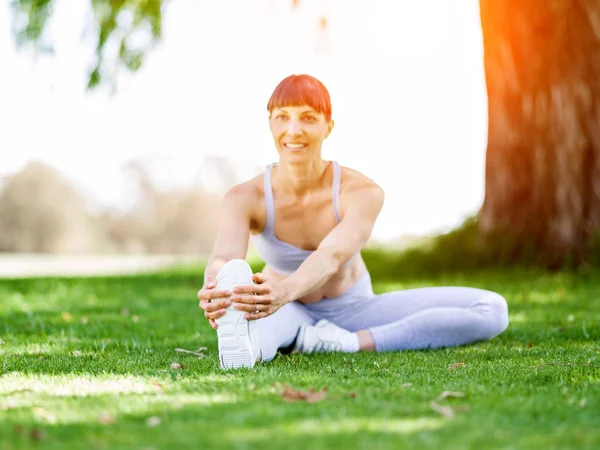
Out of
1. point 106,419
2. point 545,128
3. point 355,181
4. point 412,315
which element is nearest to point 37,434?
point 106,419

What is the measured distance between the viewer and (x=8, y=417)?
7.45 feet

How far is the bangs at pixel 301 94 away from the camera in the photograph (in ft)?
11.8

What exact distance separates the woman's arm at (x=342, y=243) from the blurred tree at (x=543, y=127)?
4756 mm

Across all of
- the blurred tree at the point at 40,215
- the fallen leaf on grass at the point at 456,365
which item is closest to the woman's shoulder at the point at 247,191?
the fallen leaf on grass at the point at 456,365

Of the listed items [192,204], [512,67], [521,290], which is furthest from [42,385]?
[192,204]

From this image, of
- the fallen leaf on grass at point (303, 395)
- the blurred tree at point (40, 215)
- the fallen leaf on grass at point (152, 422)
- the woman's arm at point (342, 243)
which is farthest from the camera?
the blurred tree at point (40, 215)

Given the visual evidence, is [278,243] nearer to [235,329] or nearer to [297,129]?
[297,129]

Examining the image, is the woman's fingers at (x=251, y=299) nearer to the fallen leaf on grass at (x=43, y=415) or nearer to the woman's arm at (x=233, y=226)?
the woman's arm at (x=233, y=226)

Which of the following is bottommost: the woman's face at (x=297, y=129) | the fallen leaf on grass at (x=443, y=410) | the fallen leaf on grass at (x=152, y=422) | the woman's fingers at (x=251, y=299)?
the fallen leaf on grass at (x=443, y=410)

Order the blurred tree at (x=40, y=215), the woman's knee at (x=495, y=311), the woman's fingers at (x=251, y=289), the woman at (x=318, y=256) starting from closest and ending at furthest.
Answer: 1. the woman's fingers at (x=251, y=289)
2. the woman at (x=318, y=256)
3. the woman's knee at (x=495, y=311)
4. the blurred tree at (x=40, y=215)

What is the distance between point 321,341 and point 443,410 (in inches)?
57.7

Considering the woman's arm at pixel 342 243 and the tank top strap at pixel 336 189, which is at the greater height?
the tank top strap at pixel 336 189

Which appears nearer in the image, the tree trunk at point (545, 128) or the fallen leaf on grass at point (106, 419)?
the fallen leaf on grass at point (106, 419)

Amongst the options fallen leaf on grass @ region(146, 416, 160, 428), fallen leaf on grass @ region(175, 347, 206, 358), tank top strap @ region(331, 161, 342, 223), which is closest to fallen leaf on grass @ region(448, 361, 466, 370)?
Answer: tank top strap @ region(331, 161, 342, 223)
